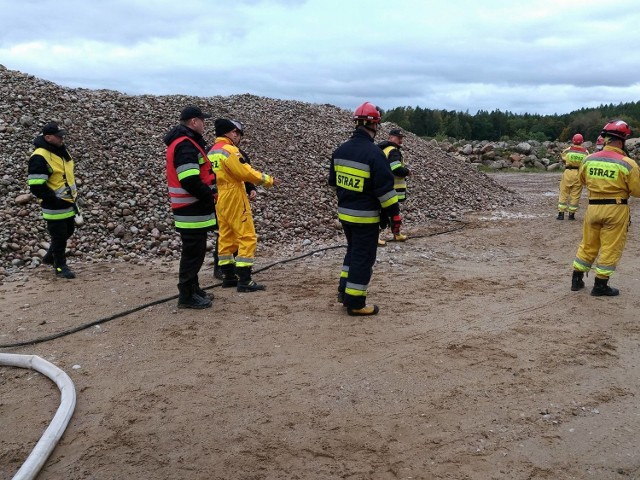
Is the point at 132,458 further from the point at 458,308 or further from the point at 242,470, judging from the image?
the point at 458,308

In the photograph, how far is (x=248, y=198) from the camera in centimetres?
623

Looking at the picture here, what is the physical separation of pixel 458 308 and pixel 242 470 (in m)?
3.33

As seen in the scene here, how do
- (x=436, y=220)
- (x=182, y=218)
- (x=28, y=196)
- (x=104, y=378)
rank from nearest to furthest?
(x=104, y=378) < (x=182, y=218) < (x=28, y=196) < (x=436, y=220)

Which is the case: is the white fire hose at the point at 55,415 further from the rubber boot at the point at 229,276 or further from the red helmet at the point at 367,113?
the red helmet at the point at 367,113

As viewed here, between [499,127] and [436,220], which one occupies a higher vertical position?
[499,127]

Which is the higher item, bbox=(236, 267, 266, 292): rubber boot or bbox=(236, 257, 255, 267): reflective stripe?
bbox=(236, 257, 255, 267): reflective stripe

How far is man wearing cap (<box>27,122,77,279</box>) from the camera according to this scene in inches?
250

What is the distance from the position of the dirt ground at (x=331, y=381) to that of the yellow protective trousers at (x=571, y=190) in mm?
4746

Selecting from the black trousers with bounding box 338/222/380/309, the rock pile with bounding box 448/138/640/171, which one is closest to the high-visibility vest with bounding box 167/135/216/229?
the black trousers with bounding box 338/222/380/309

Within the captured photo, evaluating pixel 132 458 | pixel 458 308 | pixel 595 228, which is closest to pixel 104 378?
pixel 132 458

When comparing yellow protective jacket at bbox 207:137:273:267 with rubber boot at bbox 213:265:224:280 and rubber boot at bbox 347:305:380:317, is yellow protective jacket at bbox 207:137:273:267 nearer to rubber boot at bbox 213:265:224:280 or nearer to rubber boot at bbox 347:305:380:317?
rubber boot at bbox 213:265:224:280

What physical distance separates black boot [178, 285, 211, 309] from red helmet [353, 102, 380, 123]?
7.87 ft

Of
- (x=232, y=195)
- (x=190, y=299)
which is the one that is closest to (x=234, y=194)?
(x=232, y=195)

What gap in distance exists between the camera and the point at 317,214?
994 centimetres
